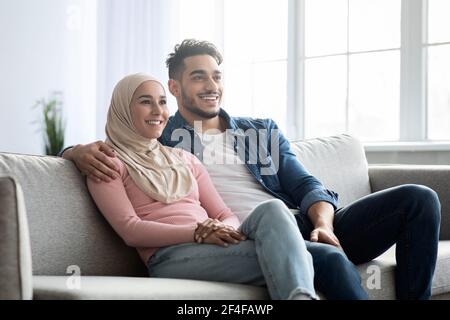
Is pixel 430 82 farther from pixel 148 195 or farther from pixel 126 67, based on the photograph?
pixel 148 195

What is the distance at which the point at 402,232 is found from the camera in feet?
6.91

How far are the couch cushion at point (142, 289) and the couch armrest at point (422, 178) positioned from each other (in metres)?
1.24

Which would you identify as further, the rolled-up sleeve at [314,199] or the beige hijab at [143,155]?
the rolled-up sleeve at [314,199]

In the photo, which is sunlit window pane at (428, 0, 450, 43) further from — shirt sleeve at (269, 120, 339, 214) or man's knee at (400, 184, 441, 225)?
man's knee at (400, 184, 441, 225)

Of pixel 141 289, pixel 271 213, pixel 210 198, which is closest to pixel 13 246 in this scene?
pixel 141 289

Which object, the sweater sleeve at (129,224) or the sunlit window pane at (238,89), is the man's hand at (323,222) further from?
the sunlit window pane at (238,89)

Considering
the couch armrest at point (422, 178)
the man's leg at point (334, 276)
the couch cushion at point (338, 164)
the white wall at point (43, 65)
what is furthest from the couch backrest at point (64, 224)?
the white wall at point (43, 65)

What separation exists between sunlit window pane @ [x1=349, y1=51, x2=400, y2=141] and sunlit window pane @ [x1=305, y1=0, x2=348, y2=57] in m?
0.16

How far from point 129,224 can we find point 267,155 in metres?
0.71

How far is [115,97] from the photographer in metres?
2.19

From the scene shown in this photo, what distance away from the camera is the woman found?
1.72 metres

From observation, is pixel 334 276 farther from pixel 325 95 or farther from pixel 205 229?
pixel 325 95

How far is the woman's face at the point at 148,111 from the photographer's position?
7.09 ft

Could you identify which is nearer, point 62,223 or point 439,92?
point 62,223
